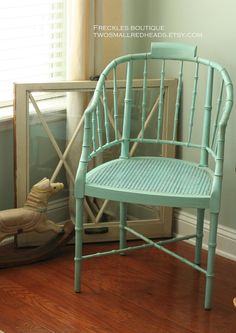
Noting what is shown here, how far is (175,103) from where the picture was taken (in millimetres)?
2928

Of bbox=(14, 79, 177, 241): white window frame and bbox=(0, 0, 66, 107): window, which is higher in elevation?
bbox=(0, 0, 66, 107): window

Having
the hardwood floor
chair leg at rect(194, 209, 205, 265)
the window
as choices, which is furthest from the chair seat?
the window

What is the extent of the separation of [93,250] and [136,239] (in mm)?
234

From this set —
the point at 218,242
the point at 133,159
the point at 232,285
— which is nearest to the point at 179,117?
the point at 133,159

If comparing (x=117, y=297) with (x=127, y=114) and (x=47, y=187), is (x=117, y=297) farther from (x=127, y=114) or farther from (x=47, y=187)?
(x=127, y=114)

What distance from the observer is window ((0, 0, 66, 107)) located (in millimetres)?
2785

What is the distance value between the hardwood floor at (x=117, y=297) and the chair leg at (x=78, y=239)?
0.19 ft

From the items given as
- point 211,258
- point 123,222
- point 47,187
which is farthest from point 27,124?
point 211,258

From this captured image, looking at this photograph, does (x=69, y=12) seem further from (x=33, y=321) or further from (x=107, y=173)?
(x=33, y=321)

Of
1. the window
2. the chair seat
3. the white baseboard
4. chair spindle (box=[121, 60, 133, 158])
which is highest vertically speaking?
the window

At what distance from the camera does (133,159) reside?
105 inches

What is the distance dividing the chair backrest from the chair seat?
0.08m

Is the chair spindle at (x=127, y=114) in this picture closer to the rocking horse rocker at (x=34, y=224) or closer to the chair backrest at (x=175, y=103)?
the chair backrest at (x=175, y=103)

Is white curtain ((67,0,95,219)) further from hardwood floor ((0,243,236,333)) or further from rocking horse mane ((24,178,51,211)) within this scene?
hardwood floor ((0,243,236,333))
